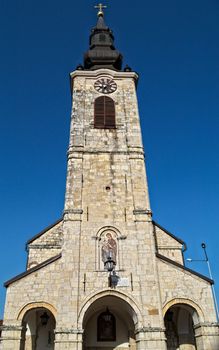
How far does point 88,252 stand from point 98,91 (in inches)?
403

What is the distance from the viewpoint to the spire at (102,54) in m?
21.8

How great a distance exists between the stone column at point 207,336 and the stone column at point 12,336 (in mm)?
6964

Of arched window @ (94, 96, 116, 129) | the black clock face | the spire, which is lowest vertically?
arched window @ (94, 96, 116, 129)

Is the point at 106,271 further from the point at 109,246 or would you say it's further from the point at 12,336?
the point at 12,336

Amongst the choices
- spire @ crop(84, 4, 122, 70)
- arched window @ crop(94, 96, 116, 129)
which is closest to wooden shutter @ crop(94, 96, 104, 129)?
arched window @ crop(94, 96, 116, 129)

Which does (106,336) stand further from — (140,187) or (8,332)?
(140,187)

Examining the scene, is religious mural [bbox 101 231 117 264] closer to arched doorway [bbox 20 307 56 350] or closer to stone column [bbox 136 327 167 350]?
stone column [bbox 136 327 167 350]

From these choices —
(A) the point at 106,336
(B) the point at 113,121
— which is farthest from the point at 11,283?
(B) the point at 113,121

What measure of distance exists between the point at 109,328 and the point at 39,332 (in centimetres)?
329

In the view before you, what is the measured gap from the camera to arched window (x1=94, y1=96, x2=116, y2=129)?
59.3 feet

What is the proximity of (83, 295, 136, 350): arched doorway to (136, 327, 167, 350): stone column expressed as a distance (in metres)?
1.82

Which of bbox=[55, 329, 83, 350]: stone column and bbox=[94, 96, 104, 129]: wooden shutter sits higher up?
bbox=[94, 96, 104, 129]: wooden shutter

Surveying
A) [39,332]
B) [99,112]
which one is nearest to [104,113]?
[99,112]

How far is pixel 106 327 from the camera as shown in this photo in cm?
1514
